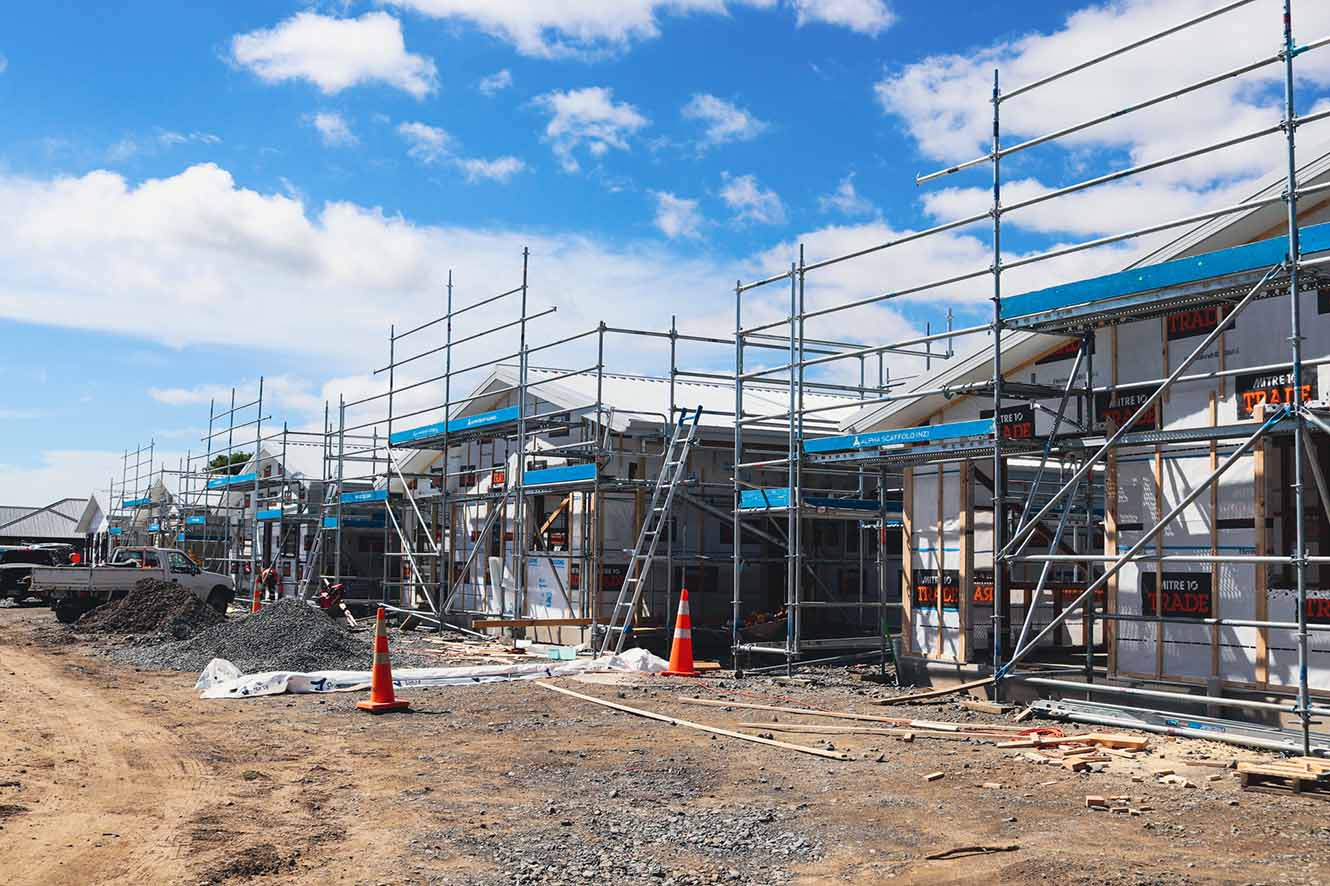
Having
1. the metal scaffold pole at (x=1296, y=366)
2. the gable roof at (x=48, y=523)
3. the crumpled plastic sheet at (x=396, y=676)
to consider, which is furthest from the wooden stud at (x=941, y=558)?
the gable roof at (x=48, y=523)

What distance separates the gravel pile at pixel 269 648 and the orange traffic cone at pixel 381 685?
11.7 ft

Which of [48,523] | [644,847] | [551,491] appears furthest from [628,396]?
[48,523]

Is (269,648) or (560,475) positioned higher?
(560,475)

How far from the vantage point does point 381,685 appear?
13.1m

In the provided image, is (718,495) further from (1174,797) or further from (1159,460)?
(1174,797)

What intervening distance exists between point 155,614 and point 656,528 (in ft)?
33.8

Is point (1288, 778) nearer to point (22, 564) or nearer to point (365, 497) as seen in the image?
point (365, 497)

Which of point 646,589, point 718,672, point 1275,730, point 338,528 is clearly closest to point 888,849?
point 1275,730

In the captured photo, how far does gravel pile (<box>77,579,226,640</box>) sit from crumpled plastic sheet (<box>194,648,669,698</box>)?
236 inches

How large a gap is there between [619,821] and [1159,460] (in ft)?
23.8

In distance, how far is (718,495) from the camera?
21656 millimetres

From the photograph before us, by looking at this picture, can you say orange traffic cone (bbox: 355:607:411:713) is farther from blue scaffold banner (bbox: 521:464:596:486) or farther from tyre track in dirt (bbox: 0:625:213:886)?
blue scaffold banner (bbox: 521:464:596:486)

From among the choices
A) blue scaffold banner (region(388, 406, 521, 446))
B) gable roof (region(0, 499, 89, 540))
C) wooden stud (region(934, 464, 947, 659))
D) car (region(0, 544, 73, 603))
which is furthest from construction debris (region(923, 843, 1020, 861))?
gable roof (region(0, 499, 89, 540))

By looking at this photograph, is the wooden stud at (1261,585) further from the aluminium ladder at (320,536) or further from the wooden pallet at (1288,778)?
the aluminium ladder at (320,536)
